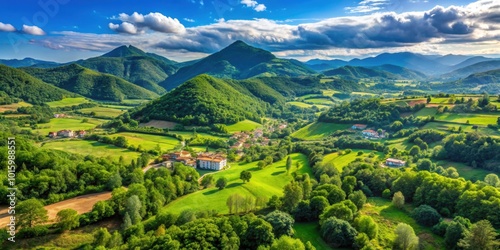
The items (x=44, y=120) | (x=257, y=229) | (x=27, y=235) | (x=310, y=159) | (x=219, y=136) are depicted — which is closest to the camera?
(x=257, y=229)

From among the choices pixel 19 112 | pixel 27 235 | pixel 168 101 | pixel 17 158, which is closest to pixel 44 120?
pixel 19 112

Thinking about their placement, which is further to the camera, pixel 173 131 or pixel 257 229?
pixel 173 131

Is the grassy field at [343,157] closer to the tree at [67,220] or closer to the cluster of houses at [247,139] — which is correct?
the cluster of houses at [247,139]

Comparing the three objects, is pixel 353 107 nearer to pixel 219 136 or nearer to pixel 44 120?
pixel 219 136

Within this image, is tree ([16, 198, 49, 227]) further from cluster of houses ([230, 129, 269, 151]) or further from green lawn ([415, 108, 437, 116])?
green lawn ([415, 108, 437, 116])

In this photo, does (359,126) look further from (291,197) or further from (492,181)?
(291,197)

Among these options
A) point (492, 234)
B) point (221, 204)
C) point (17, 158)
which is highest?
point (17, 158)

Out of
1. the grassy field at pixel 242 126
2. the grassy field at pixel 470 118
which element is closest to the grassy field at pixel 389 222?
the grassy field at pixel 470 118
